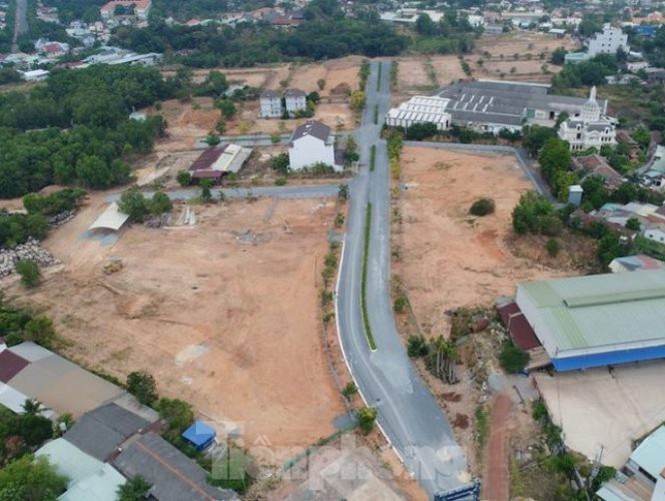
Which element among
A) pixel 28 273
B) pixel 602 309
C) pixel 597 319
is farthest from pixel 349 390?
pixel 28 273

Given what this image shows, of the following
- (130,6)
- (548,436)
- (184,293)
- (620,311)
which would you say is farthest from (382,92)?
(130,6)

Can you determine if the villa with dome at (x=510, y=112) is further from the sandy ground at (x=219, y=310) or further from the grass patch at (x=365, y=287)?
the sandy ground at (x=219, y=310)

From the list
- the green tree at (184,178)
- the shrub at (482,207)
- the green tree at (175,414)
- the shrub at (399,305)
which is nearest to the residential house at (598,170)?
the shrub at (482,207)

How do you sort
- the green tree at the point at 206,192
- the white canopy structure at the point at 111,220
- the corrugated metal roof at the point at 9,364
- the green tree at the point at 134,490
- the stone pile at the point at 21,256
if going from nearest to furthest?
the green tree at the point at 134,490 → the corrugated metal roof at the point at 9,364 → the stone pile at the point at 21,256 → the white canopy structure at the point at 111,220 → the green tree at the point at 206,192

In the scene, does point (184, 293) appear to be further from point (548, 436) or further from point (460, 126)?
point (460, 126)

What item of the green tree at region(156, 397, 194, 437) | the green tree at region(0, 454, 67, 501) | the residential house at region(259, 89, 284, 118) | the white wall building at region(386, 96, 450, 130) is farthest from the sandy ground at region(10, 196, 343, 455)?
the residential house at region(259, 89, 284, 118)

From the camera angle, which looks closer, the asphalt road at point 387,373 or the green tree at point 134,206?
the asphalt road at point 387,373

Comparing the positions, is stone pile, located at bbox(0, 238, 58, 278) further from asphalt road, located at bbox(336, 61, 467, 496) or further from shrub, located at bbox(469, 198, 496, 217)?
shrub, located at bbox(469, 198, 496, 217)
